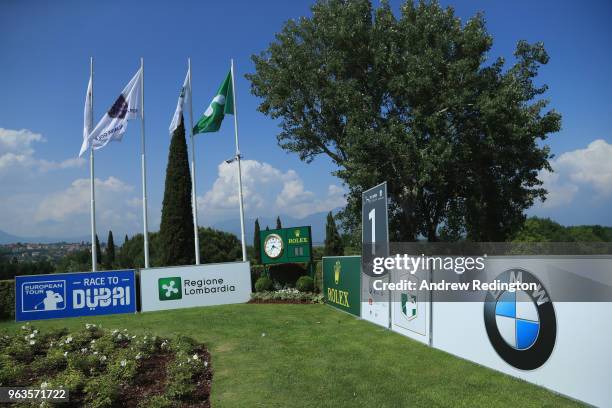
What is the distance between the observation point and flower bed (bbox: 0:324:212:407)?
22.0 ft

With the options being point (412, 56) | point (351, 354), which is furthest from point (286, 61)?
point (351, 354)

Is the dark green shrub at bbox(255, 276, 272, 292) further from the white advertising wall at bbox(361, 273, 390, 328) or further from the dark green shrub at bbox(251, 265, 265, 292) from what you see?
the white advertising wall at bbox(361, 273, 390, 328)

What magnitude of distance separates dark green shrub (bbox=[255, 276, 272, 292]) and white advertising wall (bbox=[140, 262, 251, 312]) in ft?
4.65

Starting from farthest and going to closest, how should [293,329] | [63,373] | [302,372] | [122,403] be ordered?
[293,329]
[302,372]
[63,373]
[122,403]

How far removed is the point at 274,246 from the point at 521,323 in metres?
15.7

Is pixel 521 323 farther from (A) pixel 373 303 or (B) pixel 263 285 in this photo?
(B) pixel 263 285

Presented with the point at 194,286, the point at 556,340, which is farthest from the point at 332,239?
the point at 556,340

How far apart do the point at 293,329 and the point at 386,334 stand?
2.69 metres

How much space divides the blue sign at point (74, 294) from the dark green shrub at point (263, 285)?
5487 mm

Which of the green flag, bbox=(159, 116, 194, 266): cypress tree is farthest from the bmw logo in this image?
bbox=(159, 116, 194, 266): cypress tree

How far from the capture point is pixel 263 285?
70.1ft

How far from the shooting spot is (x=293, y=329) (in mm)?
12883

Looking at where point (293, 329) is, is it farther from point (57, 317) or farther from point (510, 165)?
point (510, 165)

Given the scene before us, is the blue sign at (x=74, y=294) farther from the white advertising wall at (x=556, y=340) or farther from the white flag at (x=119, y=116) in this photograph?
the white advertising wall at (x=556, y=340)
